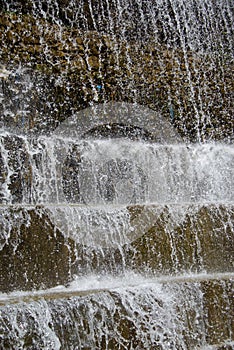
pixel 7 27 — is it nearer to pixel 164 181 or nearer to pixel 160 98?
pixel 160 98

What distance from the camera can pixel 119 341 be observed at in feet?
10.3

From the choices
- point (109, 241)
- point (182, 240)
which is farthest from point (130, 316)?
point (182, 240)

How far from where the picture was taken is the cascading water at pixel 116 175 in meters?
3.25

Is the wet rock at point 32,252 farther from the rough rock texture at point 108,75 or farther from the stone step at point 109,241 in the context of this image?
the rough rock texture at point 108,75

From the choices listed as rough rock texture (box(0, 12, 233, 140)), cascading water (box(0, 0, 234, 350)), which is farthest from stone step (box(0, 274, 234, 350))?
rough rock texture (box(0, 12, 233, 140))

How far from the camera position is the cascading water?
3.25 m

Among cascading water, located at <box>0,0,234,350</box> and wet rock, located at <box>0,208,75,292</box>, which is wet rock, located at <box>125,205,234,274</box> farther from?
wet rock, located at <box>0,208,75,292</box>

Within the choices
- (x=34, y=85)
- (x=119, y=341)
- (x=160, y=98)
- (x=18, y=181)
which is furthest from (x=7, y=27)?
(x=119, y=341)

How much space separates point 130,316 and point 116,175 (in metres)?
1.71

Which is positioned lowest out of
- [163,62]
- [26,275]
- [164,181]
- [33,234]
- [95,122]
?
[26,275]

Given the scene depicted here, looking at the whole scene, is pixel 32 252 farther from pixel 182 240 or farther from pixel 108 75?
pixel 108 75

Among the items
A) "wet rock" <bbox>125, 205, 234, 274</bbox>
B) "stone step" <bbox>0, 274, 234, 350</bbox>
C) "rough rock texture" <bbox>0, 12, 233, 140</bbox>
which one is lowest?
"stone step" <bbox>0, 274, 234, 350</bbox>

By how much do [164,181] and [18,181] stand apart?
1.51 meters

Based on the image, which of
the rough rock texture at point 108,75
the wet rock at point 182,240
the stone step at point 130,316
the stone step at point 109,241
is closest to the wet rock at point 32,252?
the stone step at point 109,241
